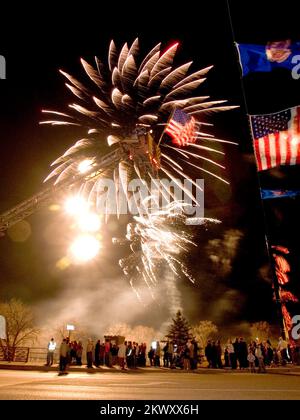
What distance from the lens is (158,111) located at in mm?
24609

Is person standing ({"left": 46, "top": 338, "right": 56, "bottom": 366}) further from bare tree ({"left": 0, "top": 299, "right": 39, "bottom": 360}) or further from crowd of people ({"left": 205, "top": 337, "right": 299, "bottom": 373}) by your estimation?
bare tree ({"left": 0, "top": 299, "right": 39, "bottom": 360})

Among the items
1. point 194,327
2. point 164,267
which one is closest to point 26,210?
point 164,267

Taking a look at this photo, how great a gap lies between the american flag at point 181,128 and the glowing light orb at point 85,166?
5583 mm

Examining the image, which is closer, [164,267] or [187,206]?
[187,206]

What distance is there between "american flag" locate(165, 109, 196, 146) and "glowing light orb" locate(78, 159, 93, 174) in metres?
5.58

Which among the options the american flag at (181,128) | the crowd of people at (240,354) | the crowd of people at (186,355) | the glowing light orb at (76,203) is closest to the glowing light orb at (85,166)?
the glowing light orb at (76,203)

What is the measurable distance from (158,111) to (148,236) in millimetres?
12582

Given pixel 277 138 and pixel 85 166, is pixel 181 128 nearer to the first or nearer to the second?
pixel 277 138

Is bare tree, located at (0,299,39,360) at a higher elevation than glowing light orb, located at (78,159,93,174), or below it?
below

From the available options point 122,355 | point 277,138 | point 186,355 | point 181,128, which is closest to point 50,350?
point 122,355

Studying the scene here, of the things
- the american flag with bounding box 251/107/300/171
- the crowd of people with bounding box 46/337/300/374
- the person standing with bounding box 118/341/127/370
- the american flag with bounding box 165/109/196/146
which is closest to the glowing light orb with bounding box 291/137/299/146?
the american flag with bounding box 251/107/300/171

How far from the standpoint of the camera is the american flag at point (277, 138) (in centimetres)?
1745

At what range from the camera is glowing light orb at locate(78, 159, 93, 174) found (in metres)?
24.6
